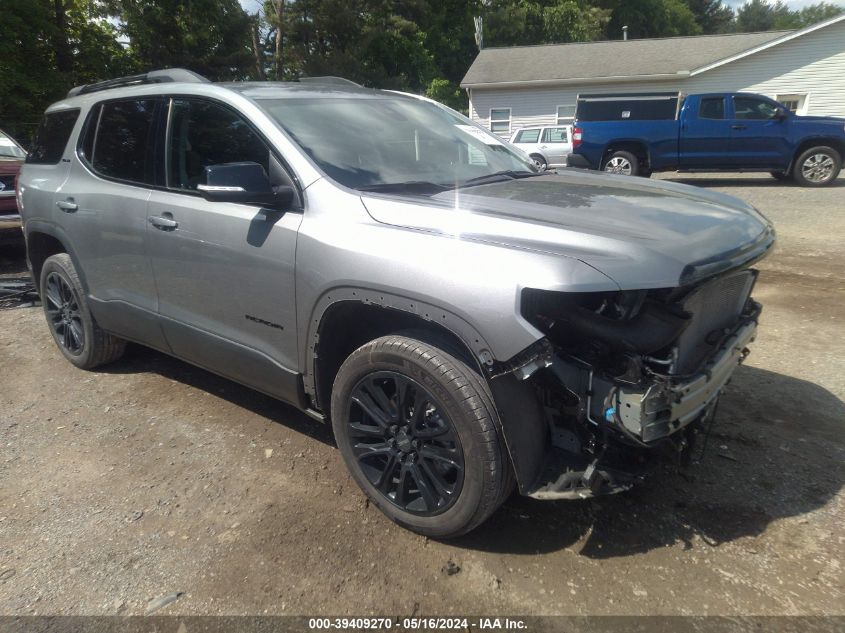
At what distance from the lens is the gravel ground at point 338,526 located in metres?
2.42

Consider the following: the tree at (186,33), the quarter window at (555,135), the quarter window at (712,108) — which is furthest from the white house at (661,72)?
the tree at (186,33)

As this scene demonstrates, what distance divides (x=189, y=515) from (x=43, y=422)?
164cm

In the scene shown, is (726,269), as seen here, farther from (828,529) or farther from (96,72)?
(96,72)

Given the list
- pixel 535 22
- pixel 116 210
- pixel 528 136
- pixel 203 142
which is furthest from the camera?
pixel 535 22

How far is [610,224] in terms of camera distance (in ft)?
8.09

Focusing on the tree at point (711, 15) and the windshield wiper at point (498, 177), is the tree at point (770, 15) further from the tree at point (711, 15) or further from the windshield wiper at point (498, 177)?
the windshield wiper at point (498, 177)

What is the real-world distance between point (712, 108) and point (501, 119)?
1293 centimetres

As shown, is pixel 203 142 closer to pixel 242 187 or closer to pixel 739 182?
pixel 242 187

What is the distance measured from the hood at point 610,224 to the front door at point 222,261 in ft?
2.01

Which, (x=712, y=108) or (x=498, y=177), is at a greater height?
(x=712, y=108)

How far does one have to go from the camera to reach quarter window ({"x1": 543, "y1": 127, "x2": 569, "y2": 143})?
1812 centimetres

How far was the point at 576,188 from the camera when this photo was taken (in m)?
3.21

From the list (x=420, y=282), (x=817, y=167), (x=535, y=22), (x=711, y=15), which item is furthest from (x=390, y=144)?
(x=711, y=15)

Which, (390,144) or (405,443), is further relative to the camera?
(390,144)
